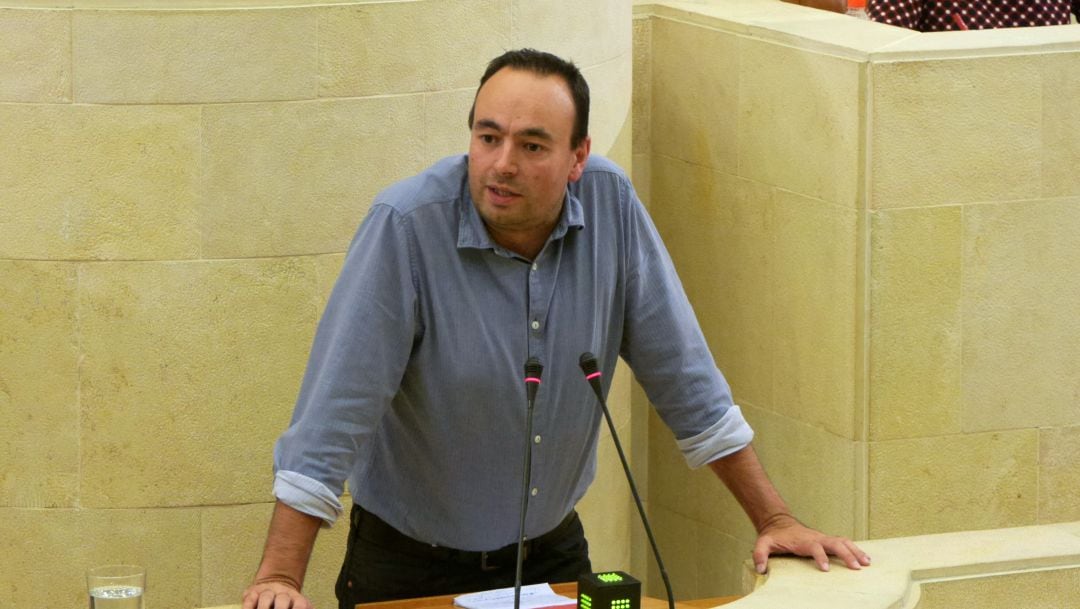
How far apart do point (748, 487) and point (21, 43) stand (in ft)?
8.51

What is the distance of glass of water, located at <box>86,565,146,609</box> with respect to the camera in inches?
154

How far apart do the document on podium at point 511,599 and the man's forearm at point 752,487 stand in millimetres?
544

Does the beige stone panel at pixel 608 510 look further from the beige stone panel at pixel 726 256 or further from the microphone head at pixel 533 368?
the microphone head at pixel 533 368

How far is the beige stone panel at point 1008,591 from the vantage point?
3.99 metres

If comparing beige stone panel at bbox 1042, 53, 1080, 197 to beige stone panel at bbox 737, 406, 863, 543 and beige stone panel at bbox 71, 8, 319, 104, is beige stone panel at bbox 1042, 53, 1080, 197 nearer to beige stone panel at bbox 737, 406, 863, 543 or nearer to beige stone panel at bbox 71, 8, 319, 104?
beige stone panel at bbox 737, 406, 863, 543

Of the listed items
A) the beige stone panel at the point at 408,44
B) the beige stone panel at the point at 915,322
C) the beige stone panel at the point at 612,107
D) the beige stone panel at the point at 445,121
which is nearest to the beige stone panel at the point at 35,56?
the beige stone panel at the point at 408,44

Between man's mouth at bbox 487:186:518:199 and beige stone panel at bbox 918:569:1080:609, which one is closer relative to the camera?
beige stone panel at bbox 918:569:1080:609

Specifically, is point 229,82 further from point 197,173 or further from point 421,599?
point 421,599

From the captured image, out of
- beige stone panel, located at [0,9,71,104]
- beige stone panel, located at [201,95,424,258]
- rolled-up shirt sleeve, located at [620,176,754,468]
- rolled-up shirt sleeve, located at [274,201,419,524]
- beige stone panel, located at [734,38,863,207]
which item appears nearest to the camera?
rolled-up shirt sleeve, located at [274,201,419,524]

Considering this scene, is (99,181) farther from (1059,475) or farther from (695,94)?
(1059,475)

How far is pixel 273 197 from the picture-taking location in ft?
19.3

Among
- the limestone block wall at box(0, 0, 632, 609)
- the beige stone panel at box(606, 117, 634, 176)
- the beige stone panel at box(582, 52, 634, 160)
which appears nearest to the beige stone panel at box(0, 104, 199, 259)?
the limestone block wall at box(0, 0, 632, 609)

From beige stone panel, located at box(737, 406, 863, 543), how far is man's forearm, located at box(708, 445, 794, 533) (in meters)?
1.85

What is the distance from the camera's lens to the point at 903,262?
613 cm
